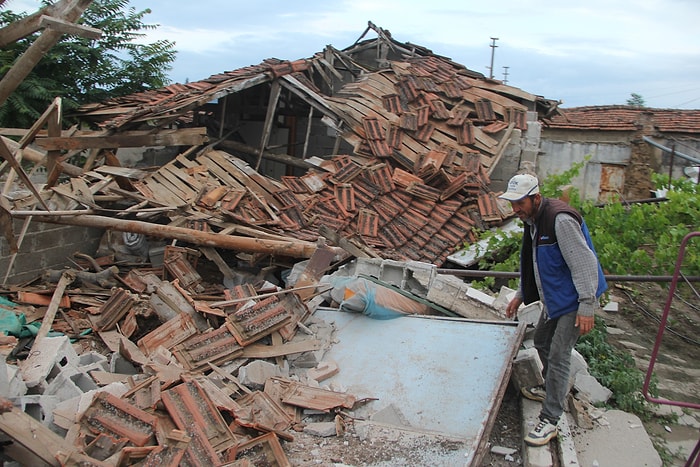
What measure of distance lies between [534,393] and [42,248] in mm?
6663

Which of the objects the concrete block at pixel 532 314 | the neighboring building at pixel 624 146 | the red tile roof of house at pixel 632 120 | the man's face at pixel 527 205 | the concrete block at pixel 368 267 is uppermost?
the red tile roof of house at pixel 632 120

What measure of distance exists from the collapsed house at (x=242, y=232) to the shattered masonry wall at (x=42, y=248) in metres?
0.22

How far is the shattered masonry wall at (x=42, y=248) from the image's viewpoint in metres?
7.62

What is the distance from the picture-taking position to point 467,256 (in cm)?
962

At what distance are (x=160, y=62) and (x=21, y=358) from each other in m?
10.8

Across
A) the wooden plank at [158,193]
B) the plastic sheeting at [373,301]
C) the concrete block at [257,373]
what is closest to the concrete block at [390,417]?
the concrete block at [257,373]

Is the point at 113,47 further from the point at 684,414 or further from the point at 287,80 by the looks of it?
the point at 684,414

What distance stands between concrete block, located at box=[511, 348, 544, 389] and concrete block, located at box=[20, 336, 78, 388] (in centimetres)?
368

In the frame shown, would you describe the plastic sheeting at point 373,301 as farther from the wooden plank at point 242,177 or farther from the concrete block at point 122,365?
the wooden plank at point 242,177

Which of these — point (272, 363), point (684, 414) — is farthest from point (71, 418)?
point (684, 414)

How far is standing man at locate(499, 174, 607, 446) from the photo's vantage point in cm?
391

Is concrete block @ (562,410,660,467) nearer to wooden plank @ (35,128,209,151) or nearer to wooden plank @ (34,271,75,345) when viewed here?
wooden plank @ (34,271,75,345)

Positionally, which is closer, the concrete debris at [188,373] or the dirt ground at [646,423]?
the concrete debris at [188,373]

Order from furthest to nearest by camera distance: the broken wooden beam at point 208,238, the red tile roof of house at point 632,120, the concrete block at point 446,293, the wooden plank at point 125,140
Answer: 1. the red tile roof of house at point 632,120
2. the wooden plank at point 125,140
3. the broken wooden beam at point 208,238
4. the concrete block at point 446,293
